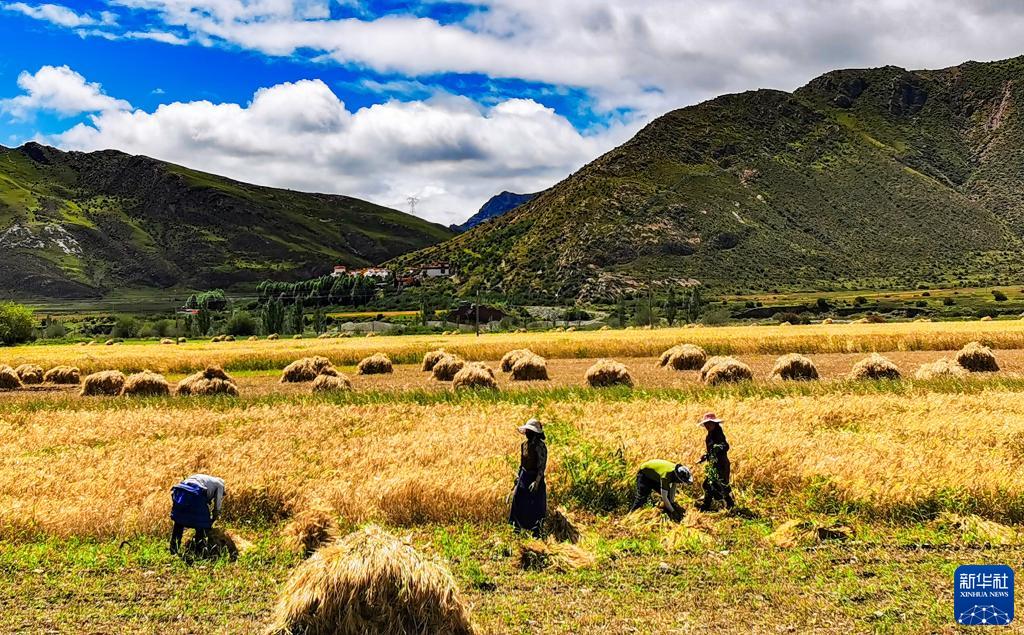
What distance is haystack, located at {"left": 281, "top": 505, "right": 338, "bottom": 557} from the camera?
38.2 feet

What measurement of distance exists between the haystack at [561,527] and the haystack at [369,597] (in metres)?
4.41

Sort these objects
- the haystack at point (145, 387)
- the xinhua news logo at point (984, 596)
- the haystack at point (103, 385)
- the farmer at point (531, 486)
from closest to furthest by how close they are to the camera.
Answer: the xinhua news logo at point (984, 596)
the farmer at point (531, 486)
the haystack at point (145, 387)
the haystack at point (103, 385)

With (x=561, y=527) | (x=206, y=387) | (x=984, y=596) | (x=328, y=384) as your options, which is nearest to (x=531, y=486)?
(x=561, y=527)

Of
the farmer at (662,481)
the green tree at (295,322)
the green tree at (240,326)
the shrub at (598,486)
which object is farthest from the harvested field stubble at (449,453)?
the green tree at (295,322)

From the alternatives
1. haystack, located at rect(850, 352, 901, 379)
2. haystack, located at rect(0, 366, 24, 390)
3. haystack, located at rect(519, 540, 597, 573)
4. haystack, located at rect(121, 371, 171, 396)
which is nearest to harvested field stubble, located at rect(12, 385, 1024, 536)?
haystack, located at rect(519, 540, 597, 573)

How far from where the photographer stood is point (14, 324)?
3403 inches

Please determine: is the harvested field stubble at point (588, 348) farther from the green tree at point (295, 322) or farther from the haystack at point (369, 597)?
the green tree at point (295, 322)

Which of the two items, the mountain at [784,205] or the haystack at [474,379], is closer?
the haystack at [474,379]

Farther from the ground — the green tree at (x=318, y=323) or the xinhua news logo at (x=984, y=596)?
the xinhua news logo at (x=984, y=596)

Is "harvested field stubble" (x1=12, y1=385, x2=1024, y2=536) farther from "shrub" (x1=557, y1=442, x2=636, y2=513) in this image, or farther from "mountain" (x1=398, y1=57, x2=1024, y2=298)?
"mountain" (x1=398, y1=57, x2=1024, y2=298)

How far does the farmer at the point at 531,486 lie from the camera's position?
12484 mm

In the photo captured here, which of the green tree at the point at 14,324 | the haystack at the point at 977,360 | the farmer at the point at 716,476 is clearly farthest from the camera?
the green tree at the point at 14,324

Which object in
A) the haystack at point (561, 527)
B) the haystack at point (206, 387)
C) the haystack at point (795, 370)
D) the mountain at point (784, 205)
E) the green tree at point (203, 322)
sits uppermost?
the mountain at point (784, 205)

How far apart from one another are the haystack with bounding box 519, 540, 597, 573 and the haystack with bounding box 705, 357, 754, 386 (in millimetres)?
20396
